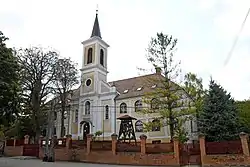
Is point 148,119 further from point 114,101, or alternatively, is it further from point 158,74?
point 158,74

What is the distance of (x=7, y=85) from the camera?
13555 mm

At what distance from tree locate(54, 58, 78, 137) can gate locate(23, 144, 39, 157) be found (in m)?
8.18

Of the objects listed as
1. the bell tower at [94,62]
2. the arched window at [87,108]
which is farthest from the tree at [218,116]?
the arched window at [87,108]

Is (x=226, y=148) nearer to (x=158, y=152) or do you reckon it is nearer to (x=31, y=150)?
(x=158, y=152)

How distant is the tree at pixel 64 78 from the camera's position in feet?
105

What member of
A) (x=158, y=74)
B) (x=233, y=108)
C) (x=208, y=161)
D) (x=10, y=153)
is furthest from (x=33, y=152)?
(x=233, y=108)

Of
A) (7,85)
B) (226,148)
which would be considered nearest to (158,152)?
(226,148)

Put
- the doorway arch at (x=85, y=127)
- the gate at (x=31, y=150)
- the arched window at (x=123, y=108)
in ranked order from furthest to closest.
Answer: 1. the doorway arch at (x=85, y=127)
2. the arched window at (x=123, y=108)
3. the gate at (x=31, y=150)

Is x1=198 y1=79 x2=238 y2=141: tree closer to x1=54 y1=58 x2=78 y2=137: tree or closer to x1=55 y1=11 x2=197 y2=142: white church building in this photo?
x1=55 y1=11 x2=197 y2=142: white church building

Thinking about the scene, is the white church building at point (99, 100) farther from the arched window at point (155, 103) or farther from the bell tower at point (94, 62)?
the arched window at point (155, 103)

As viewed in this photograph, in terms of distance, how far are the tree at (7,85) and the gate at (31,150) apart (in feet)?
37.3

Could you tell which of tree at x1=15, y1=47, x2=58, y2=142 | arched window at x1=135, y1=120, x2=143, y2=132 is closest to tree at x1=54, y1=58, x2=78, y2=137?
tree at x1=15, y1=47, x2=58, y2=142

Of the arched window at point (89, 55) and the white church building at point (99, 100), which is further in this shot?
the arched window at point (89, 55)

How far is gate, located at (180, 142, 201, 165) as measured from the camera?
19.6 metres
